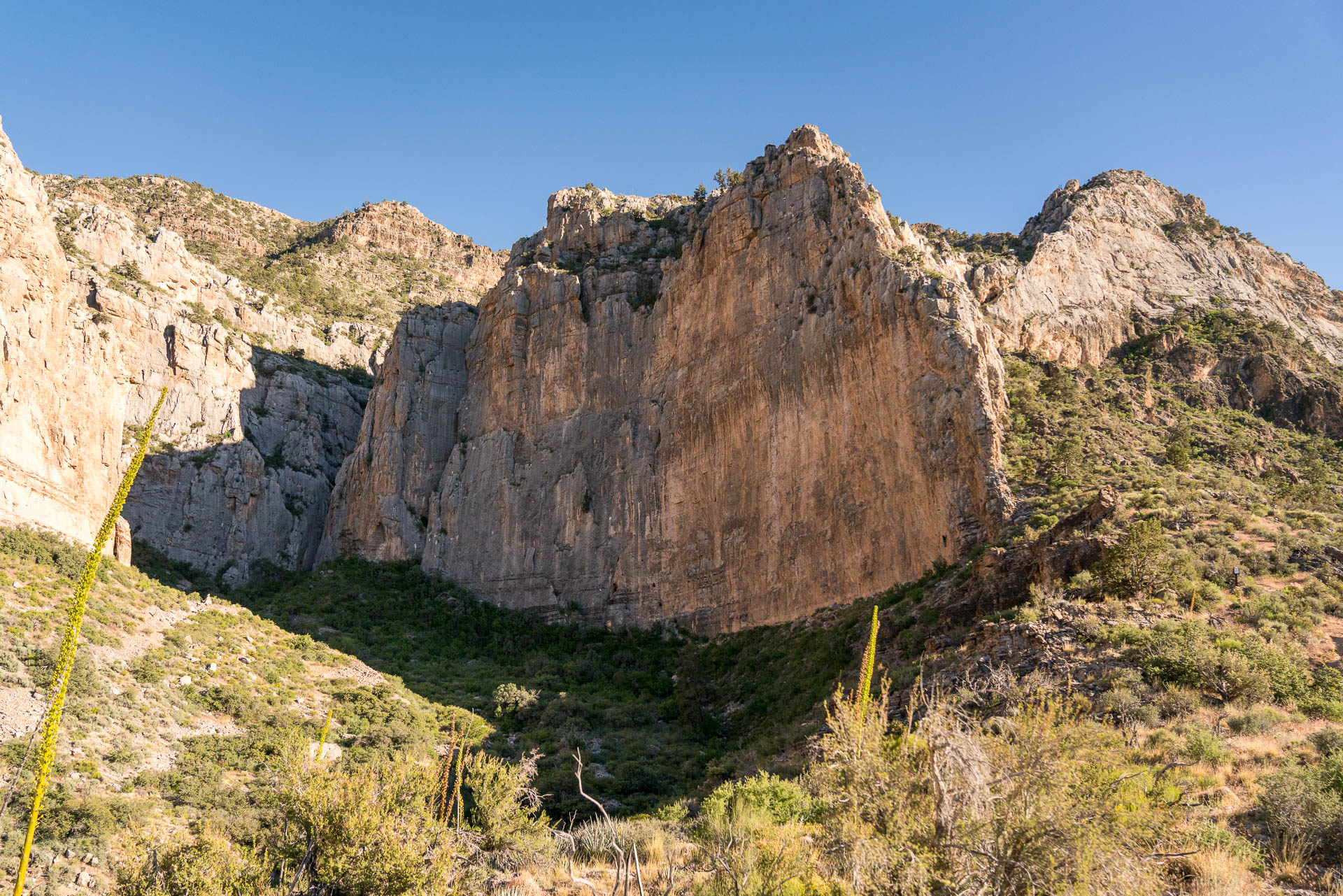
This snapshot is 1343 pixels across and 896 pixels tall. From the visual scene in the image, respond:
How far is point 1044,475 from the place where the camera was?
87.3 feet

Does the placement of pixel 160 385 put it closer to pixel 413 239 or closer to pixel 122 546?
pixel 122 546

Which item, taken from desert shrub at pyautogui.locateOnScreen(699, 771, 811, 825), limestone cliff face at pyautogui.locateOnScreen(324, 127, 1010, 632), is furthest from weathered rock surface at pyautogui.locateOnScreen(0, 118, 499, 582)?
desert shrub at pyautogui.locateOnScreen(699, 771, 811, 825)

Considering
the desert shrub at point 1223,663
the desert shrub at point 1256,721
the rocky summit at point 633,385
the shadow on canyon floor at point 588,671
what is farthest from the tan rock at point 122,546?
the desert shrub at point 1256,721

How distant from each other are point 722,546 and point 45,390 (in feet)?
92.5

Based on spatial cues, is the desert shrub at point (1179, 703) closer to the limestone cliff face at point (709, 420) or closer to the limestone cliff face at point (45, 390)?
the limestone cliff face at point (709, 420)

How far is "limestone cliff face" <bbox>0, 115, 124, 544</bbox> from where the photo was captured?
30547mm

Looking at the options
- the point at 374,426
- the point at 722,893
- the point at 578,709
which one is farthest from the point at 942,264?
the point at 374,426

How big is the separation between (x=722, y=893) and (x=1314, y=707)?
12.1 m

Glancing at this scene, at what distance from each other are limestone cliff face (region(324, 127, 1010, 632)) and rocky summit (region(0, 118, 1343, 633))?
0.14 meters

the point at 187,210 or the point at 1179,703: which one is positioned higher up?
the point at 187,210

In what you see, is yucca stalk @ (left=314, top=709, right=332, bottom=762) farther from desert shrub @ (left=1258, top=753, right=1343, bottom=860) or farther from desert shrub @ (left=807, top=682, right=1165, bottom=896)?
desert shrub @ (left=1258, top=753, right=1343, bottom=860)

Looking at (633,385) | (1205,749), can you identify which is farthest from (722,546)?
(1205,749)

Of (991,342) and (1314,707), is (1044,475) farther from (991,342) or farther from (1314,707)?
(1314,707)

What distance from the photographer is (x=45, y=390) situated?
106 feet
